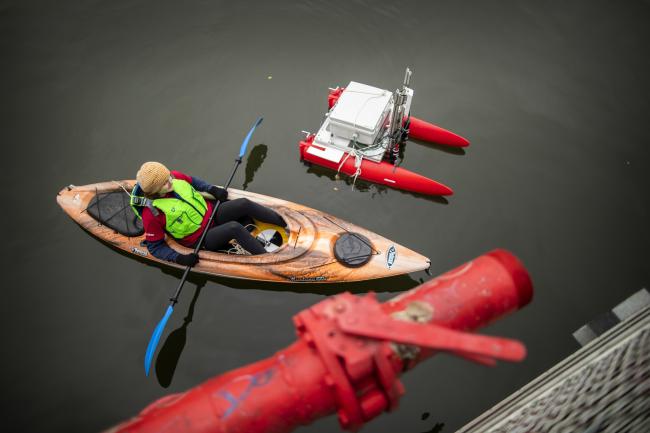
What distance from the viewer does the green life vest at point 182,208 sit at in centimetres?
539

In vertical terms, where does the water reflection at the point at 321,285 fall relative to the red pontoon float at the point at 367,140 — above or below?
below

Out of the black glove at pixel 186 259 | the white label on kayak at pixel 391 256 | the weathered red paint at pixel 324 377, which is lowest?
the weathered red paint at pixel 324 377

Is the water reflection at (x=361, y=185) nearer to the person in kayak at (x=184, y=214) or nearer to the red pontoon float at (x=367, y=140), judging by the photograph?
the red pontoon float at (x=367, y=140)

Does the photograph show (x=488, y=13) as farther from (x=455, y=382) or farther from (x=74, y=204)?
(x=74, y=204)

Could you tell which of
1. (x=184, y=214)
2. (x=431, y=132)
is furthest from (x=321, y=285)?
(x=431, y=132)

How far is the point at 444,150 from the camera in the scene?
7961mm

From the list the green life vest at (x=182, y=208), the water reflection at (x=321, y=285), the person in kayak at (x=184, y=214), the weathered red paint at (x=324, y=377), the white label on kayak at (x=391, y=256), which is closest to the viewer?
the weathered red paint at (x=324, y=377)

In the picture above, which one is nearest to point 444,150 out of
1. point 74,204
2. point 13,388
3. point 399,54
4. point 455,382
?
point 399,54

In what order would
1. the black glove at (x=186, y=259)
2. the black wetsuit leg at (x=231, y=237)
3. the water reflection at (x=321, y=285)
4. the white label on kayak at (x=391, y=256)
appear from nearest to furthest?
the black glove at (x=186, y=259) < the black wetsuit leg at (x=231, y=237) < the white label on kayak at (x=391, y=256) < the water reflection at (x=321, y=285)

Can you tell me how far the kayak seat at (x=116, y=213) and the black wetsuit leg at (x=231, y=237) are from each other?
48.6 inches

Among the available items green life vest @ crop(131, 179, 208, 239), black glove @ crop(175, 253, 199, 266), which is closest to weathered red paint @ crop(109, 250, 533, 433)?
green life vest @ crop(131, 179, 208, 239)

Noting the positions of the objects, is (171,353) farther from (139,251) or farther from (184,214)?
(184,214)

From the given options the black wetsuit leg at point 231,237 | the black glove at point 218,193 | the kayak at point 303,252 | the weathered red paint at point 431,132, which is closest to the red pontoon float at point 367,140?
the weathered red paint at point 431,132

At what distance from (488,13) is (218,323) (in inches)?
337
